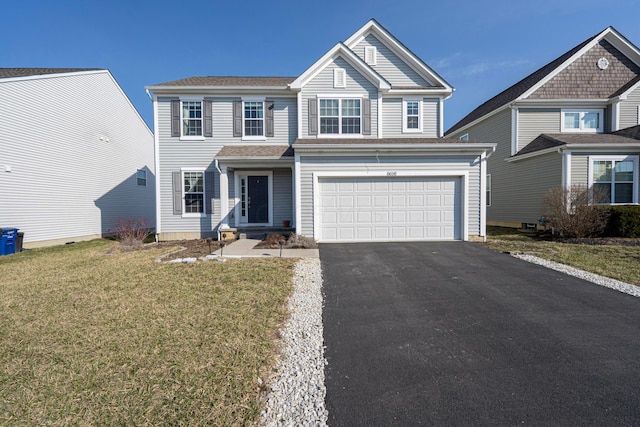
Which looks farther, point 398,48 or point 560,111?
point 560,111

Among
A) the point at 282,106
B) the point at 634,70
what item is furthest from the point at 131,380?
the point at 634,70

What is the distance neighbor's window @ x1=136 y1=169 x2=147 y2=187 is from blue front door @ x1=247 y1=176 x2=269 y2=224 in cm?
927

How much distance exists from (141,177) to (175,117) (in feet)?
25.0

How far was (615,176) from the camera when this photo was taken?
492 inches

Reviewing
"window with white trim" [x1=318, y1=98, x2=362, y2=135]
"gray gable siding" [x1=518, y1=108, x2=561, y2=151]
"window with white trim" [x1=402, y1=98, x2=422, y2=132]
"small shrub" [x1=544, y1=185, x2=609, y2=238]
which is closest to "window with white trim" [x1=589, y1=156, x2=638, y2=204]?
"small shrub" [x1=544, y1=185, x2=609, y2=238]

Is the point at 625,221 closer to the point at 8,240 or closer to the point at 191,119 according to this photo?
the point at 191,119

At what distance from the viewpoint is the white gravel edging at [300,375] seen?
2371 millimetres

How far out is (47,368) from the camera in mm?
3004

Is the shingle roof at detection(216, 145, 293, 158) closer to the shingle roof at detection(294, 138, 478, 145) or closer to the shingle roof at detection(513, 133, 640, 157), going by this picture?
the shingle roof at detection(294, 138, 478, 145)

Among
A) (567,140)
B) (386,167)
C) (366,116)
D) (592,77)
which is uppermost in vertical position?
(592,77)

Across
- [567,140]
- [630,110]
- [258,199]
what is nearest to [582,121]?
[630,110]

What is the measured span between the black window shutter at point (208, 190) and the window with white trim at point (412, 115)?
8631mm

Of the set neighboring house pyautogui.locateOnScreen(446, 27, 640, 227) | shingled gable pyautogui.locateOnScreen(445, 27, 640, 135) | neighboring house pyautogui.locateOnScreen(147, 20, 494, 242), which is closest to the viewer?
neighboring house pyautogui.locateOnScreen(147, 20, 494, 242)

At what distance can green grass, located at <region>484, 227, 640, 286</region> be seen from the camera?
260 inches
